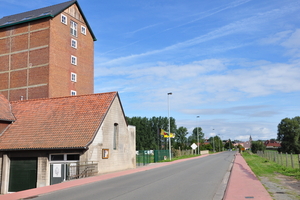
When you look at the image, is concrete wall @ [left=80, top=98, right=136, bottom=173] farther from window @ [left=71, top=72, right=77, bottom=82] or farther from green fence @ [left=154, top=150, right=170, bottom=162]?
window @ [left=71, top=72, right=77, bottom=82]

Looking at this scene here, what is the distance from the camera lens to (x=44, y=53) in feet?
131

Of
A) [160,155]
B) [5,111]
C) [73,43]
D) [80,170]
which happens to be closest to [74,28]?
[73,43]

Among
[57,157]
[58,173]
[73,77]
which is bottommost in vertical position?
[58,173]

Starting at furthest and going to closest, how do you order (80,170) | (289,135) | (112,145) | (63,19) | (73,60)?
1. (289,135)
2. (73,60)
3. (63,19)
4. (112,145)
5. (80,170)

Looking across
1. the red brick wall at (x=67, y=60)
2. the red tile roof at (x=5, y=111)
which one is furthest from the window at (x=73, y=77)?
the red tile roof at (x=5, y=111)

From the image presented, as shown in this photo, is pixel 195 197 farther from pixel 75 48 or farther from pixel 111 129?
pixel 75 48

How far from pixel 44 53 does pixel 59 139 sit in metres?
19.5

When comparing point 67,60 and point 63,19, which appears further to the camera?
point 67,60

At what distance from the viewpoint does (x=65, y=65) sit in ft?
137

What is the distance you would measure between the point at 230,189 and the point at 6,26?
40722 millimetres

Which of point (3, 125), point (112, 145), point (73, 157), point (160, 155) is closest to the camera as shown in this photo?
point (73, 157)

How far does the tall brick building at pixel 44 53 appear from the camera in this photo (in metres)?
39.7

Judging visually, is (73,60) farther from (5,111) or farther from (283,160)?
(283,160)

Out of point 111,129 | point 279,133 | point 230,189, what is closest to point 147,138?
point 279,133
